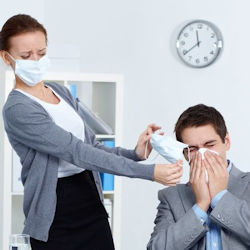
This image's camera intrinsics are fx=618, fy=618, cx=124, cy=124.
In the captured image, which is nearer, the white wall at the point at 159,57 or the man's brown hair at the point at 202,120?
the man's brown hair at the point at 202,120

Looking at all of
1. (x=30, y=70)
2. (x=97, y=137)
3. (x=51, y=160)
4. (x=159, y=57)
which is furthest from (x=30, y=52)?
(x=159, y=57)

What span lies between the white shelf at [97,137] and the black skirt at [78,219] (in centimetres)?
144

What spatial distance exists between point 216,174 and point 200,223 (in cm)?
→ 16

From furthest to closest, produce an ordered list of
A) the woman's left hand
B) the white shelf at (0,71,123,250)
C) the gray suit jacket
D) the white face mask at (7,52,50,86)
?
the white shelf at (0,71,123,250) → the woman's left hand → the white face mask at (7,52,50,86) → the gray suit jacket

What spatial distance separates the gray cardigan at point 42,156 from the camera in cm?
196

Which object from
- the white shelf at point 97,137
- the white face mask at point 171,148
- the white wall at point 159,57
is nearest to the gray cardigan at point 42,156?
the white face mask at point 171,148

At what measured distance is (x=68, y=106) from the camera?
2.19 m

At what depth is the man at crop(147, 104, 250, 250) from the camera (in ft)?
6.08

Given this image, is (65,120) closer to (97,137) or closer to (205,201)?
(205,201)

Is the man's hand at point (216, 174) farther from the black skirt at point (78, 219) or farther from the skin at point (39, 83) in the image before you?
the black skirt at point (78, 219)

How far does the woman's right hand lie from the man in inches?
2.1

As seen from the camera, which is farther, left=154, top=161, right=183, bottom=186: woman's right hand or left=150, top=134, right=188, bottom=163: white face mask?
left=150, top=134, right=188, bottom=163: white face mask

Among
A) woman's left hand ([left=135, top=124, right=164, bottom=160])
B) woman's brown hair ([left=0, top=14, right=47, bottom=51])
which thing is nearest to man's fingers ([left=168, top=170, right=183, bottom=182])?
woman's left hand ([left=135, top=124, right=164, bottom=160])

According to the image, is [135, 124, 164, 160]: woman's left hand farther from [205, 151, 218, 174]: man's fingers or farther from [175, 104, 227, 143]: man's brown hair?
[205, 151, 218, 174]: man's fingers
